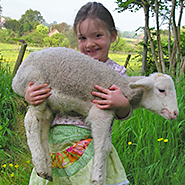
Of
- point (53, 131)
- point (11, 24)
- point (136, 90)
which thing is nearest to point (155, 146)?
point (136, 90)

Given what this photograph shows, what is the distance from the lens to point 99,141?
1.24m

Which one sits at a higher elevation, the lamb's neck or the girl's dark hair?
the girl's dark hair

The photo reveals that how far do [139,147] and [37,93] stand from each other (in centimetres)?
168

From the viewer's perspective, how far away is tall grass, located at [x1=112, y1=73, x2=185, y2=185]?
86.4 inches

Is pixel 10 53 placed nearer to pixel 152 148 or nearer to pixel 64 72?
pixel 152 148

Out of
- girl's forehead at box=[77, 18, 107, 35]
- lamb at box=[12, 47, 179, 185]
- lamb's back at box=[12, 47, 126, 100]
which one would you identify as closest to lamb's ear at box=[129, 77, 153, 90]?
lamb at box=[12, 47, 179, 185]

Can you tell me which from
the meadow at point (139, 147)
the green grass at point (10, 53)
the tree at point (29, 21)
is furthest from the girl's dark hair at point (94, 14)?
the tree at point (29, 21)

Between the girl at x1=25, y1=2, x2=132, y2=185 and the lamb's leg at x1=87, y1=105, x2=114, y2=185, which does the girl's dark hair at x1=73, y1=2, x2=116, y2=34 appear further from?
the lamb's leg at x1=87, y1=105, x2=114, y2=185

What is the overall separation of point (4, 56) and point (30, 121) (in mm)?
4147

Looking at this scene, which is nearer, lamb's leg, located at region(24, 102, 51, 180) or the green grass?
lamb's leg, located at region(24, 102, 51, 180)

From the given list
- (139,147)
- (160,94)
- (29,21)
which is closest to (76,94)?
(160,94)

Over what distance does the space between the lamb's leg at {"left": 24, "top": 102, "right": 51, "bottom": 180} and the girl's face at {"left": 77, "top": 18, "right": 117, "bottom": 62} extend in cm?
60

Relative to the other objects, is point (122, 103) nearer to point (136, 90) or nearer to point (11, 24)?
point (136, 90)

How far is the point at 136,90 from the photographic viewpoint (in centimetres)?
140
